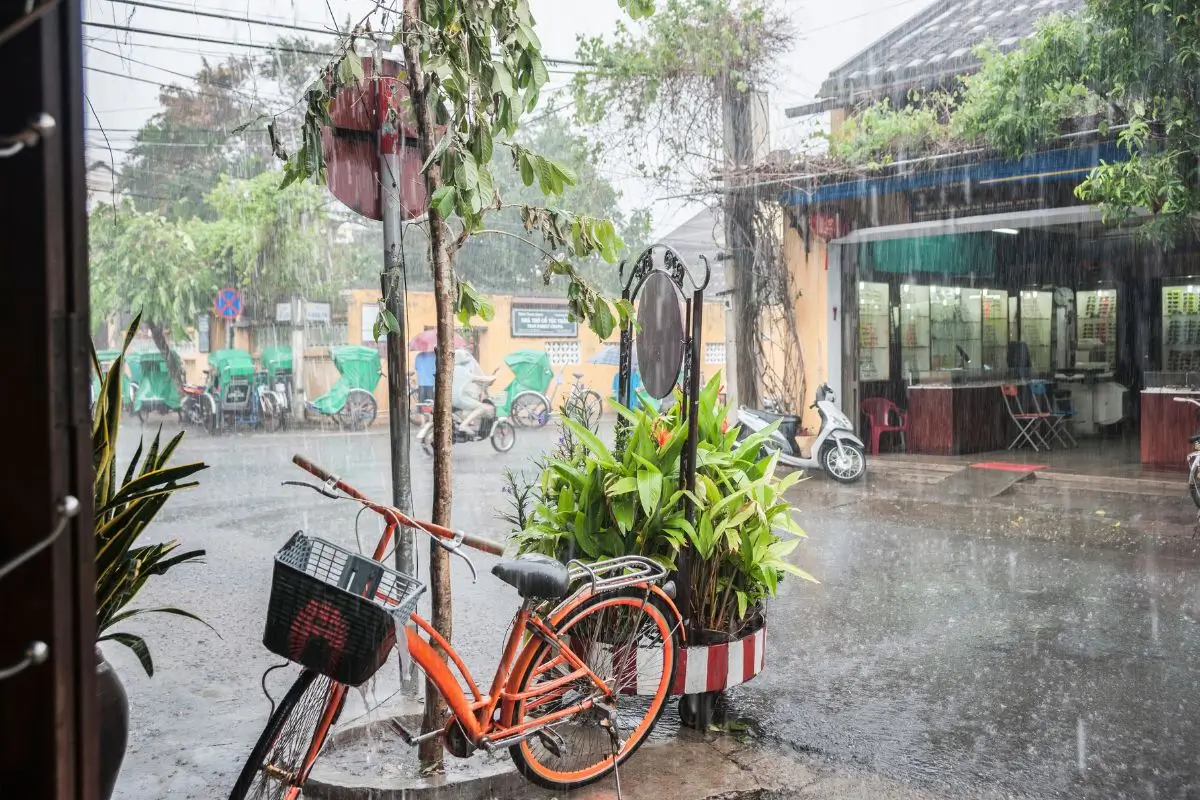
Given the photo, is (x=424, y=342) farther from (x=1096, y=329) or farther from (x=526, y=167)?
(x=526, y=167)

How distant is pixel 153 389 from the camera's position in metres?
20.8

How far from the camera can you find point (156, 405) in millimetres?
20984

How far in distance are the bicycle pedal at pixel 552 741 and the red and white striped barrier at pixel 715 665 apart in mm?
543

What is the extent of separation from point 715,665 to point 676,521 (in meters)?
0.57

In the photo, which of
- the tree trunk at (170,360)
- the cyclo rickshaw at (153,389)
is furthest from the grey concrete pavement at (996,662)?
the cyclo rickshaw at (153,389)

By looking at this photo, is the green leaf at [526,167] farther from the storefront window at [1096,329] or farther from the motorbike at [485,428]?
the storefront window at [1096,329]

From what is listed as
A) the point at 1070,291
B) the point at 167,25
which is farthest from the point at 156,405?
the point at 1070,291

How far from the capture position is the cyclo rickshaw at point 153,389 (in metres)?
20.6

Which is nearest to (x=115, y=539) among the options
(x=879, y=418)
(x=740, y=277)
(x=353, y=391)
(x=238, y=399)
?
(x=740, y=277)

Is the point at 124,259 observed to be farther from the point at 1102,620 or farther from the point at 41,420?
the point at 41,420

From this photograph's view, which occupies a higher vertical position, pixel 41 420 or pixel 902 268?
pixel 902 268

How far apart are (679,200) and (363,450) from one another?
21.7ft

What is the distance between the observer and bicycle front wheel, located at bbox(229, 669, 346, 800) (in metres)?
2.63

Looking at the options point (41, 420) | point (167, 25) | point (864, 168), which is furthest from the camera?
point (864, 168)
